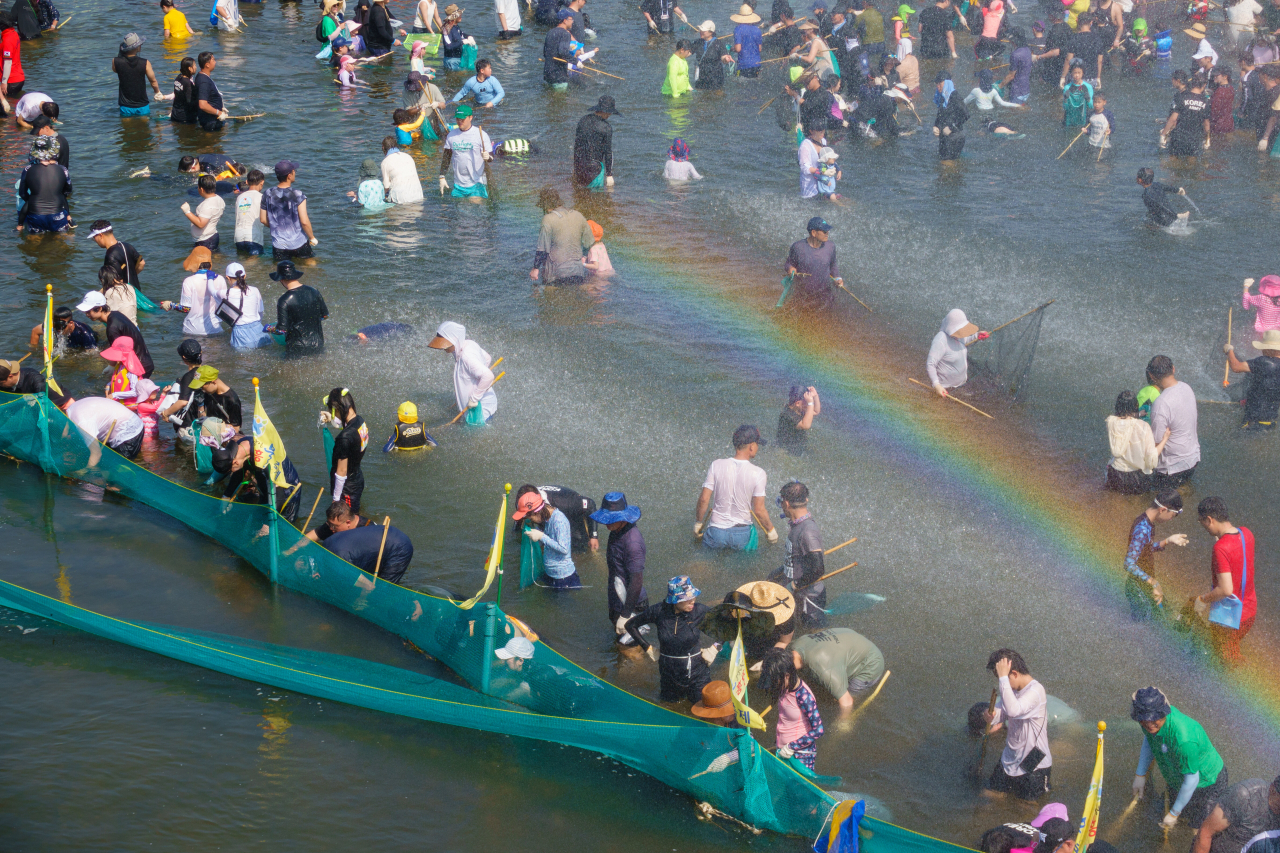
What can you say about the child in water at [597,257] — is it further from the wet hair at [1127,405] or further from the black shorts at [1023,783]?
the black shorts at [1023,783]

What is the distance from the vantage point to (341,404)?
467 inches

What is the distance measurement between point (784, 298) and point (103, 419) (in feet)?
30.8

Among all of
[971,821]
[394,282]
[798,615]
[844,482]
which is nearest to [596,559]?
[798,615]

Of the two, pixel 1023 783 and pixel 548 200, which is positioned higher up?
pixel 548 200

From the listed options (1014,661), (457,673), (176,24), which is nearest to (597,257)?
(457,673)

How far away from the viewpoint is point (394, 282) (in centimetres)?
1759

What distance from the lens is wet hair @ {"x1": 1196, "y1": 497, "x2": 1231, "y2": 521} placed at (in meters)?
9.75

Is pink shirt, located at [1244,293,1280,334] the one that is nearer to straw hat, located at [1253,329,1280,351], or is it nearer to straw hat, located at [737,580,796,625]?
straw hat, located at [1253,329,1280,351]

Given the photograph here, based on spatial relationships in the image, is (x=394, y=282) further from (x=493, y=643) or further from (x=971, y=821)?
(x=971, y=821)

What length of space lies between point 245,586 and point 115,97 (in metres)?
17.0

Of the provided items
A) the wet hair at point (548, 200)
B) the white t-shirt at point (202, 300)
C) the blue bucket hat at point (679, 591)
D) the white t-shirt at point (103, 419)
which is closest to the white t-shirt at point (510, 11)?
the wet hair at point (548, 200)

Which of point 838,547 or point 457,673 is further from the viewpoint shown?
point 838,547

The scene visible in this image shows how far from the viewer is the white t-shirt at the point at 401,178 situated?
1986 centimetres

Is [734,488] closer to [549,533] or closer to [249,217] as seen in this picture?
[549,533]
